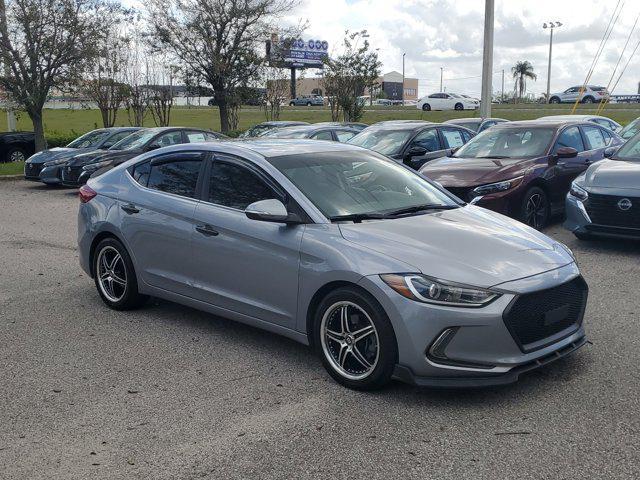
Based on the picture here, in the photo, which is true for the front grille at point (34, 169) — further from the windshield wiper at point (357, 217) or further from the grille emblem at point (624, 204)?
the windshield wiper at point (357, 217)

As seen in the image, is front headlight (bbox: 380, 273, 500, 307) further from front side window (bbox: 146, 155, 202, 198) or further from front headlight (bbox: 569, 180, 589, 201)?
Result: front headlight (bbox: 569, 180, 589, 201)

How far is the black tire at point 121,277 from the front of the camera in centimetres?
647

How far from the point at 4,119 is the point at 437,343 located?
5117cm

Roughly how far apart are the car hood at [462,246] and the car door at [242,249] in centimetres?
51

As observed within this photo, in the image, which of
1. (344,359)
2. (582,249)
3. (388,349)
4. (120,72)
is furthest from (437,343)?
(120,72)

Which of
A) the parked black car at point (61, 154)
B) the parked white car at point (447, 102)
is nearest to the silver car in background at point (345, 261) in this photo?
the parked black car at point (61, 154)

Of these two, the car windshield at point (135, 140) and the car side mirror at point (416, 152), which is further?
Result: the car windshield at point (135, 140)

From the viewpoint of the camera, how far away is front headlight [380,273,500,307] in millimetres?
4301

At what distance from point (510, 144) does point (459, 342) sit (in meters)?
7.28

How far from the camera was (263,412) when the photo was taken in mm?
4406

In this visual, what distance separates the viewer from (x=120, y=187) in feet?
21.8

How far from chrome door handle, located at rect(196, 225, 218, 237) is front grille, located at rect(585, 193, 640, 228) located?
515 cm

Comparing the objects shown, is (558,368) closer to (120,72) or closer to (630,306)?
(630,306)

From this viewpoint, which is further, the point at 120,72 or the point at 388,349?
the point at 120,72
